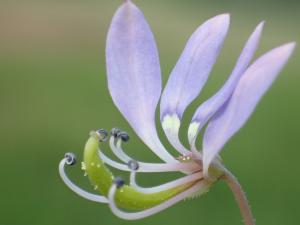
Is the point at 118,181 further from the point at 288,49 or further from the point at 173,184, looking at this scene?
the point at 288,49

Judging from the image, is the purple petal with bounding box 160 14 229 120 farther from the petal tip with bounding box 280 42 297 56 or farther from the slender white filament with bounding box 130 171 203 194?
the petal tip with bounding box 280 42 297 56

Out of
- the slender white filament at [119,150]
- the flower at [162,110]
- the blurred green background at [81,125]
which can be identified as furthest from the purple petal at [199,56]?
the blurred green background at [81,125]

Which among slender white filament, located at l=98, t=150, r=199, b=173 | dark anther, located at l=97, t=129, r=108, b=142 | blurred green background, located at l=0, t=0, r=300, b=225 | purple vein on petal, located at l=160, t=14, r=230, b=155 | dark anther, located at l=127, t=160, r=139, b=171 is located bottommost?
blurred green background, located at l=0, t=0, r=300, b=225

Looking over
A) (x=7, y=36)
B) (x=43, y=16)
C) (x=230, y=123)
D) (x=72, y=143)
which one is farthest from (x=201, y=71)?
(x=43, y=16)

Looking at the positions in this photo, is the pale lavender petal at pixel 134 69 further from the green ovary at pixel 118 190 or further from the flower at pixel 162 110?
the green ovary at pixel 118 190

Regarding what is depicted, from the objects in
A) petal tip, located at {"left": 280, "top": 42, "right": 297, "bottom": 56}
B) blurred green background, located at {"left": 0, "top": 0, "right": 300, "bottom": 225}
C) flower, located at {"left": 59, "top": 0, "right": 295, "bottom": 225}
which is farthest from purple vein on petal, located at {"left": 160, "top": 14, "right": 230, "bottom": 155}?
blurred green background, located at {"left": 0, "top": 0, "right": 300, "bottom": 225}

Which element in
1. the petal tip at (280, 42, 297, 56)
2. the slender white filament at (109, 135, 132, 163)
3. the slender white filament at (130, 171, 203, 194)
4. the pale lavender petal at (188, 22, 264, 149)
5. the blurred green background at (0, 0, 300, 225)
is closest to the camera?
the petal tip at (280, 42, 297, 56)

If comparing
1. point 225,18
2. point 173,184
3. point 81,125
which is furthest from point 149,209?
point 81,125
